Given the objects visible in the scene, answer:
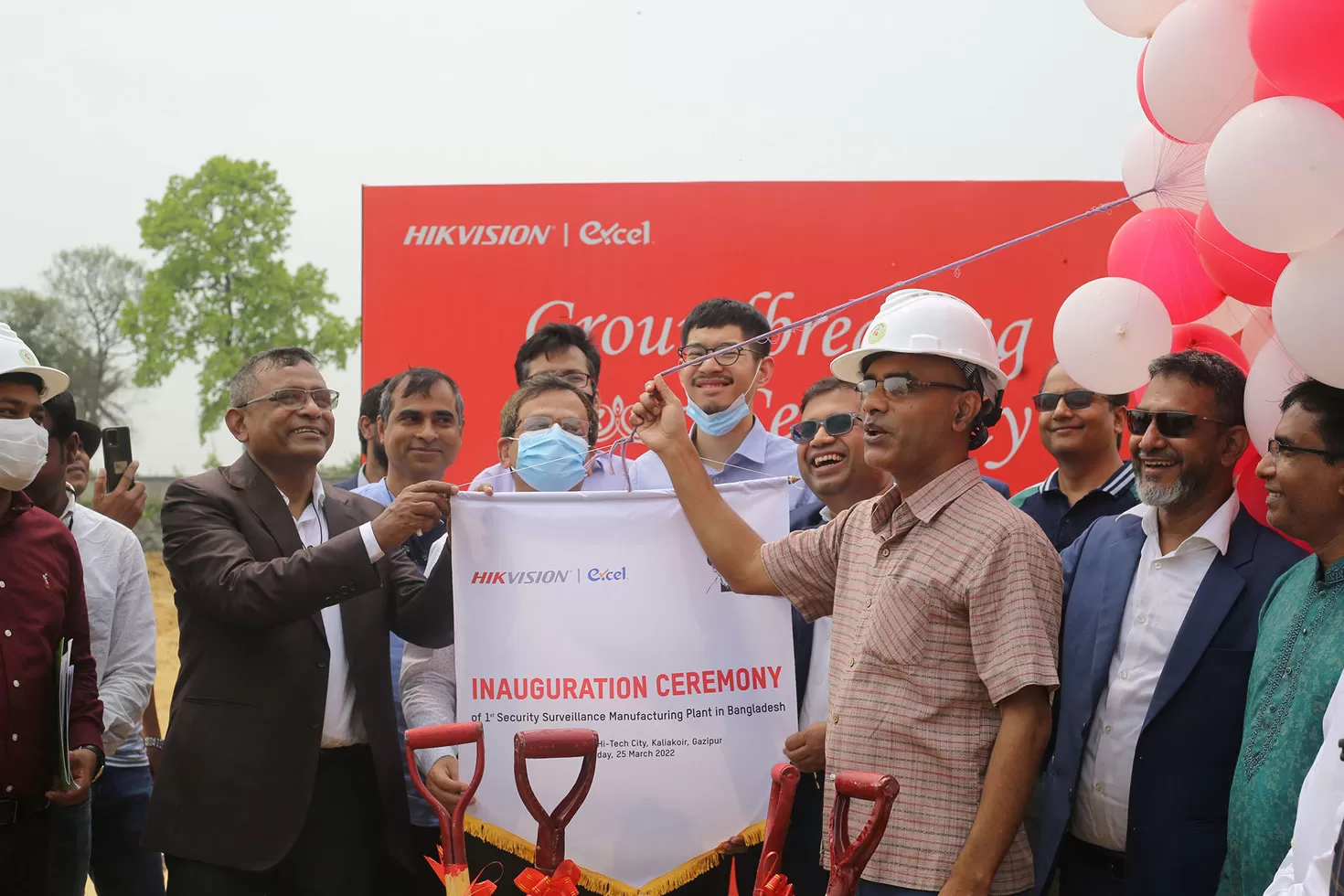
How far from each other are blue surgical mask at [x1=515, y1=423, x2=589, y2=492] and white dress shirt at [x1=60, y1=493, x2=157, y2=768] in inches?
62.6

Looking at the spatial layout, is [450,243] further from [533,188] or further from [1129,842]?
[1129,842]

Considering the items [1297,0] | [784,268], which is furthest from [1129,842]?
[784,268]

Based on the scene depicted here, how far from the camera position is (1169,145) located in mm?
3936

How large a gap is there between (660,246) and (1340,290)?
4730 millimetres

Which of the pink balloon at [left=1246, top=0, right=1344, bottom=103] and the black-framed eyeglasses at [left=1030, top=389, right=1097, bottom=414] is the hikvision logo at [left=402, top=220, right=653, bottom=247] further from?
the pink balloon at [left=1246, top=0, right=1344, bottom=103]

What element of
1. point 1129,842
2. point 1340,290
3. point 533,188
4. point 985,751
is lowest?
point 1129,842

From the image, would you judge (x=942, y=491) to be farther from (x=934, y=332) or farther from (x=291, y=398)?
(x=291, y=398)

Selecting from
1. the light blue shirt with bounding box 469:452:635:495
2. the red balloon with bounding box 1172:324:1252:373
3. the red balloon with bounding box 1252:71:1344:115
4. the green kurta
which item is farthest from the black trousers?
the red balloon with bounding box 1252:71:1344:115

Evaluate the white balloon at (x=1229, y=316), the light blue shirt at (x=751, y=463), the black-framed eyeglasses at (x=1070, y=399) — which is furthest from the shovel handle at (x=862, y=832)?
the black-framed eyeglasses at (x=1070, y=399)

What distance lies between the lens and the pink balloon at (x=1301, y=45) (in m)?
2.80

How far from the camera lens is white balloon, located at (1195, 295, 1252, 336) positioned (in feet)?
13.4

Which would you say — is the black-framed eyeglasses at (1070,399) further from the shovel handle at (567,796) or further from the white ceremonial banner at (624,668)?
the shovel handle at (567,796)

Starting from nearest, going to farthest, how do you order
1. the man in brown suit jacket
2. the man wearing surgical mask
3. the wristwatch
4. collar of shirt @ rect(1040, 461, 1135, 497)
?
1. the man in brown suit jacket
2. the wristwatch
3. collar of shirt @ rect(1040, 461, 1135, 497)
4. the man wearing surgical mask

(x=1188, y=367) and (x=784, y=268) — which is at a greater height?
(x=784, y=268)
